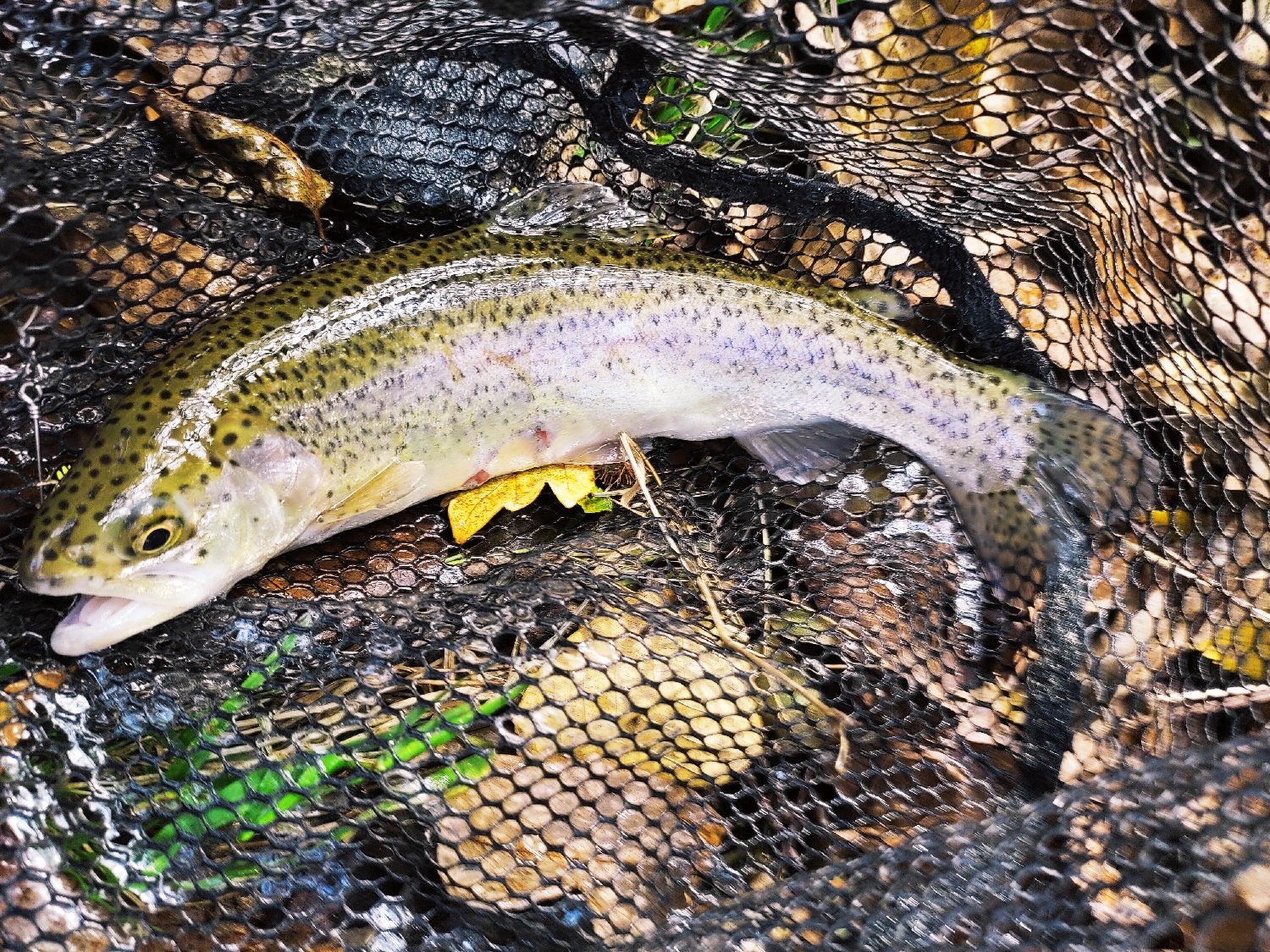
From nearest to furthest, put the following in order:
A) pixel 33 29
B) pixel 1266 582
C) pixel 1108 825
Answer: pixel 1108 825
pixel 33 29
pixel 1266 582

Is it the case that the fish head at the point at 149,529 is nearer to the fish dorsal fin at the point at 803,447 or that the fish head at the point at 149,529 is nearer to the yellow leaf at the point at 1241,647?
the fish dorsal fin at the point at 803,447

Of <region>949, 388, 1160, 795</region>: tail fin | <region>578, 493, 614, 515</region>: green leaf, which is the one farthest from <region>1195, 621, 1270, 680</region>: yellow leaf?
<region>578, 493, 614, 515</region>: green leaf

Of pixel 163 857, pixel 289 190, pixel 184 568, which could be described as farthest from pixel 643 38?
pixel 163 857

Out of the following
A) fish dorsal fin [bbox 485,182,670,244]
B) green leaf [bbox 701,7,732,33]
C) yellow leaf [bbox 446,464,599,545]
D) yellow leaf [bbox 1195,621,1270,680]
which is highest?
green leaf [bbox 701,7,732,33]

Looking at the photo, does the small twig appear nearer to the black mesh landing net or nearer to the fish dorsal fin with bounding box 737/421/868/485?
the black mesh landing net

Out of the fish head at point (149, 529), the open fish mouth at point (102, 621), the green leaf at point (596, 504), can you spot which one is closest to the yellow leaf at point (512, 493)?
the green leaf at point (596, 504)

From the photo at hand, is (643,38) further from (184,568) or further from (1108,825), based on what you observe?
(1108,825)
